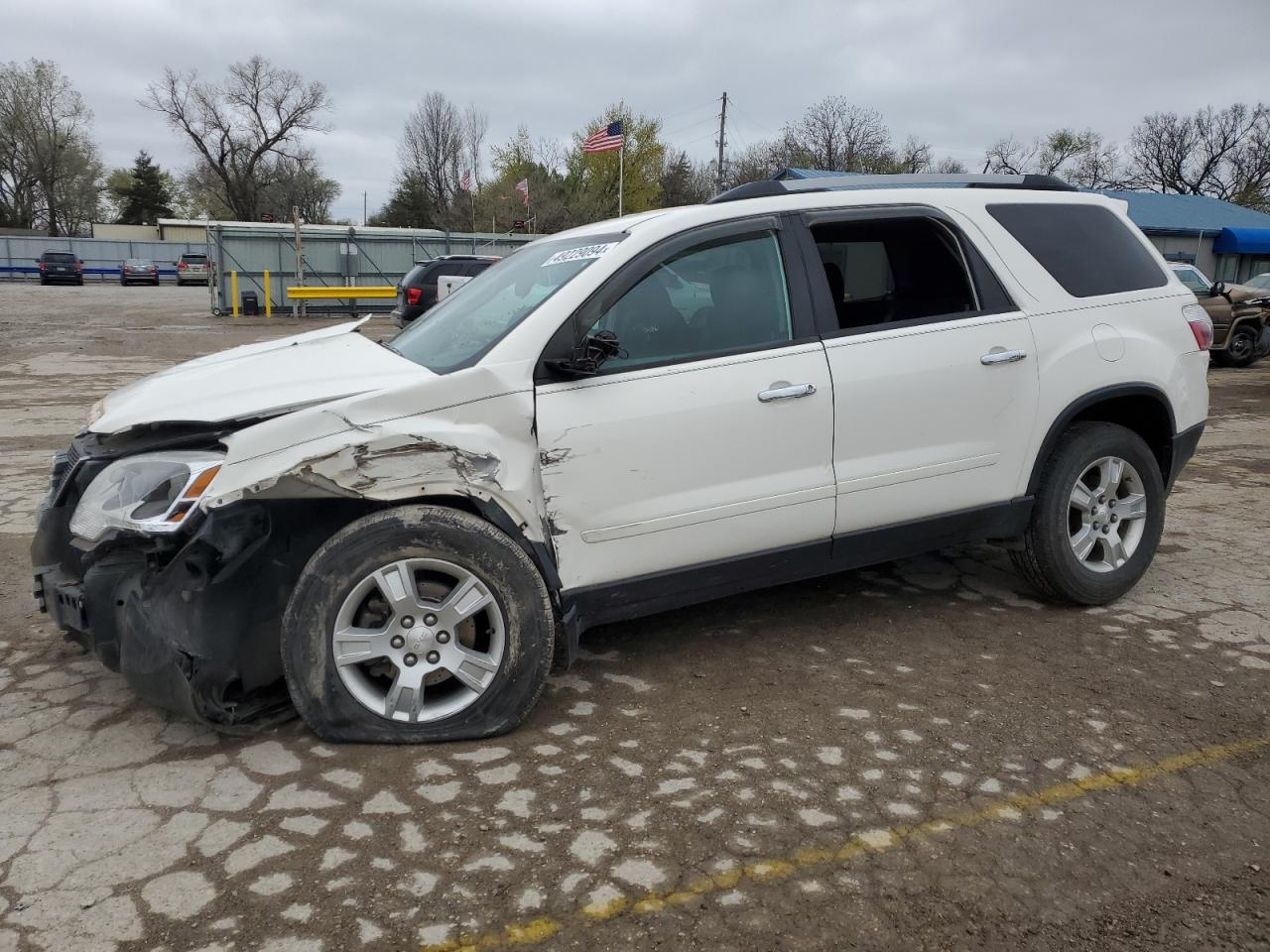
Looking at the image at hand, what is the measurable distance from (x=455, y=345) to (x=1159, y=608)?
3.48 meters

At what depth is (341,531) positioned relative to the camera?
121 inches

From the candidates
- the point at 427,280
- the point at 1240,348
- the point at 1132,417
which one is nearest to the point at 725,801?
the point at 1132,417

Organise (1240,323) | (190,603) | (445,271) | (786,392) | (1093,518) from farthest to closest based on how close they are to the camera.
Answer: (445,271) → (1240,323) → (1093,518) → (786,392) → (190,603)

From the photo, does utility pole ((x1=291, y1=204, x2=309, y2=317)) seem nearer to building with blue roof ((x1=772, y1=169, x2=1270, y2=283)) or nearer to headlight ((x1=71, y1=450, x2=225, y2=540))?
building with blue roof ((x1=772, y1=169, x2=1270, y2=283))

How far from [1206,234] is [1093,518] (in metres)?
36.9

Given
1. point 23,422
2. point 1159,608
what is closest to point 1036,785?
point 1159,608

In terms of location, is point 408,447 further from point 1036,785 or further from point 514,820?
point 1036,785

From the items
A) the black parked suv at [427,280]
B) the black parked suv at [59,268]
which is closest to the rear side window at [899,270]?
the black parked suv at [427,280]

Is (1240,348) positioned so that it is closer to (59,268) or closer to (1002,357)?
(1002,357)

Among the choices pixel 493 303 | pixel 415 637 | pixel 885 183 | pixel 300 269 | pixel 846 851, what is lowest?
pixel 846 851

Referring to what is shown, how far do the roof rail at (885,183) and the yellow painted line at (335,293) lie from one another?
23840 millimetres

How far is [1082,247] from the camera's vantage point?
14.5ft

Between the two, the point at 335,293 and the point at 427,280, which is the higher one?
the point at 335,293

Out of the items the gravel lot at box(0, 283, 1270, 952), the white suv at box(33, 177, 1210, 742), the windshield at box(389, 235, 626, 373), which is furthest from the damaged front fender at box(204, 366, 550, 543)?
the gravel lot at box(0, 283, 1270, 952)
